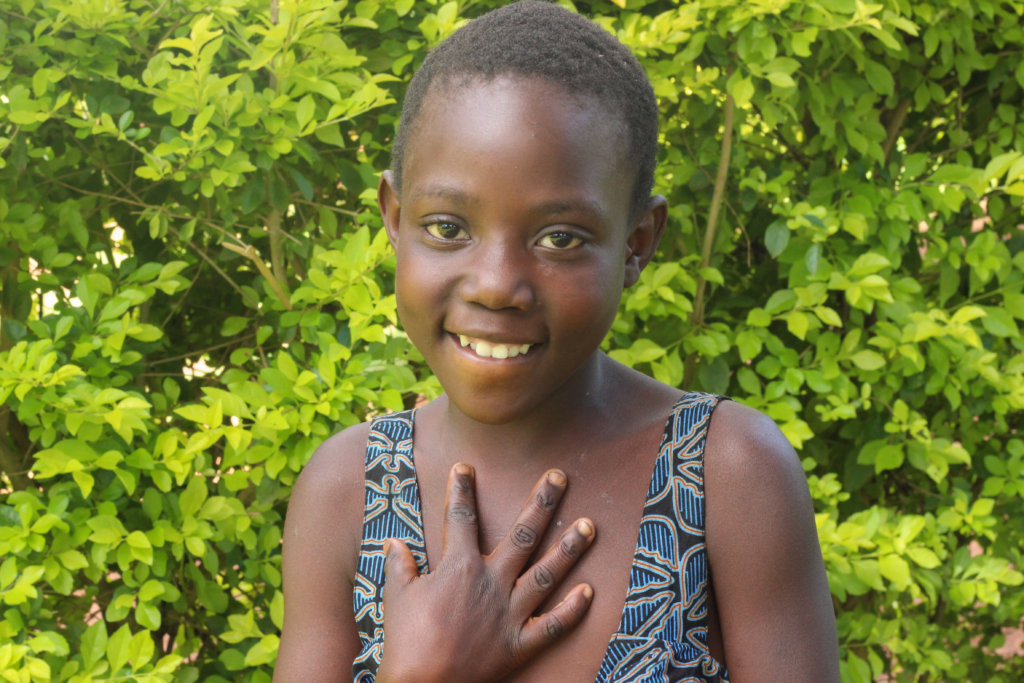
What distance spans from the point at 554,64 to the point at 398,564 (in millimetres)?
740

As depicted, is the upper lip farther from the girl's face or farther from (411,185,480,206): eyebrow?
(411,185,480,206): eyebrow

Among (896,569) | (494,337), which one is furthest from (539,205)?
(896,569)

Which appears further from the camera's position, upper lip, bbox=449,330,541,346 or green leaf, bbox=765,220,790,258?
green leaf, bbox=765,220,790,258

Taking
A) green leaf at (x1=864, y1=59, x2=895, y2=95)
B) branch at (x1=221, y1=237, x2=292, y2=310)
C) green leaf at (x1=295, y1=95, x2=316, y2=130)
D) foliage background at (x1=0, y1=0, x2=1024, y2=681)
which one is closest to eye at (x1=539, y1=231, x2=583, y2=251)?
foliage background at (x1=0, y1=0, x2=1024, y2=681)

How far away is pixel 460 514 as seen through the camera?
5.10 ft

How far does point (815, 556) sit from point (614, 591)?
28 centimetres

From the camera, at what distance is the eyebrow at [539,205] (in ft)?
4.40

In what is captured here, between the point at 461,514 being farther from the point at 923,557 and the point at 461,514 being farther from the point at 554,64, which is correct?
the point at 923,557

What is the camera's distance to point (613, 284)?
143 cm

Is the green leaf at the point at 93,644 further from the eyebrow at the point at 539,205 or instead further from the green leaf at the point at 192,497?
the eyebrow at the point at 539,205

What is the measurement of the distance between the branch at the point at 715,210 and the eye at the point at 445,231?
4.68ft

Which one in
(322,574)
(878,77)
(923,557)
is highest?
(878,77)

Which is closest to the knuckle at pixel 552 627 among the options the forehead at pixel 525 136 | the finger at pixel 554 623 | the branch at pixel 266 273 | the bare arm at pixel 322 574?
the finger at pixel 554 623

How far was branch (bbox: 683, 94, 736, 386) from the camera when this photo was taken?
2752mm
